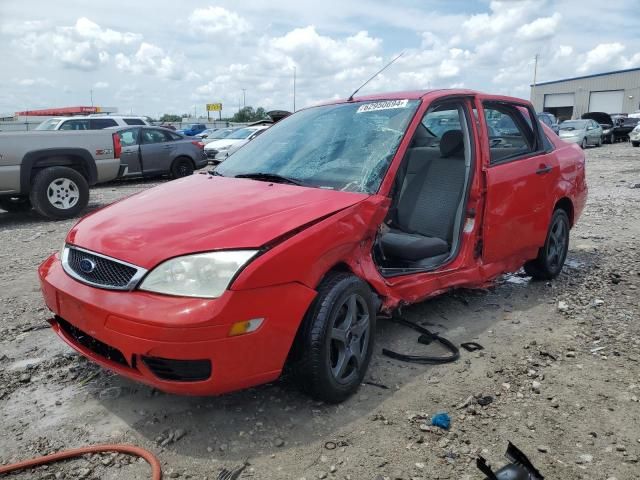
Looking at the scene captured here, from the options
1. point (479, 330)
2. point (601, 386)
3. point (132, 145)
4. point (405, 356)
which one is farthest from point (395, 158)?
point (132, 145)

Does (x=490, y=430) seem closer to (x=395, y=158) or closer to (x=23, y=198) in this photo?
(x=395, y=158)

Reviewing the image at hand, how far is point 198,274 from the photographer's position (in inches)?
92.2

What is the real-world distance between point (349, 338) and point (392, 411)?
436mm

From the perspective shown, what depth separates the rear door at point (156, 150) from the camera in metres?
12.9

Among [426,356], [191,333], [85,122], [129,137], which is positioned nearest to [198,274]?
[191,333]

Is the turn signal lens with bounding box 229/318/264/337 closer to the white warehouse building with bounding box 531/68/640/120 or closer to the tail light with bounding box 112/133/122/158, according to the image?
the tail light with bounding box 112/133/122/158

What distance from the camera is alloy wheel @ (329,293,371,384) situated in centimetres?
276

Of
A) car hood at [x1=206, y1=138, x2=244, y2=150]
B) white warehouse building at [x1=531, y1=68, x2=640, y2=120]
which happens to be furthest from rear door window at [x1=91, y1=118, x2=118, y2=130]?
white warehouse building at [x1=531, y1=68, x2=640, y2=120]

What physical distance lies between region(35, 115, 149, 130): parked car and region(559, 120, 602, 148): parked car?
60.0 ft

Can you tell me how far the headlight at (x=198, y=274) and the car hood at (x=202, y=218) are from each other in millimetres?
39

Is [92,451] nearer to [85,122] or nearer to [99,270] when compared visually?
[99,270]

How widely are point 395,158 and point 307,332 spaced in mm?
1251

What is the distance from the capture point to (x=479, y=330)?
3820 mm

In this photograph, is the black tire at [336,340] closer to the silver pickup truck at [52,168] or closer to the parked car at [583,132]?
the silver pickup truck at [52,168]
